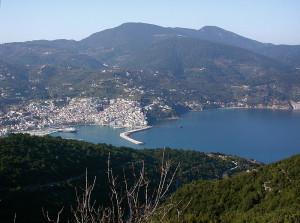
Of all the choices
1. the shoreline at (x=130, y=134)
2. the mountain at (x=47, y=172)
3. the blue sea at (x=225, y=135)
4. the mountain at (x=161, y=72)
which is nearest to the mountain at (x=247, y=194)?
the mountain at (x=47, y=172)

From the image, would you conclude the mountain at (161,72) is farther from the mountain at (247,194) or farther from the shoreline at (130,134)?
the mountain at (247,194)

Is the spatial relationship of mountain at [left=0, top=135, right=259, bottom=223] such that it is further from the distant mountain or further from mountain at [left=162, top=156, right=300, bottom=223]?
the distant mountain

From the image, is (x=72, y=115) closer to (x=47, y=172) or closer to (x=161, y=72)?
(x=161, y=72)

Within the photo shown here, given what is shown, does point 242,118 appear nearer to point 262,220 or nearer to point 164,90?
point 164,90

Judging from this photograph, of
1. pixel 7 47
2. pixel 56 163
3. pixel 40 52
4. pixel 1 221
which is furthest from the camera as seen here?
pixel 7 47

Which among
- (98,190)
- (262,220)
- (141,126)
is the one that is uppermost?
(262,220)

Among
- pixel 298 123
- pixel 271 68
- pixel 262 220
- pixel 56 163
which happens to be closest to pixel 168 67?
pixel 271 68

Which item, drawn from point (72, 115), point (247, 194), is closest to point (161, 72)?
point (72, 115)
